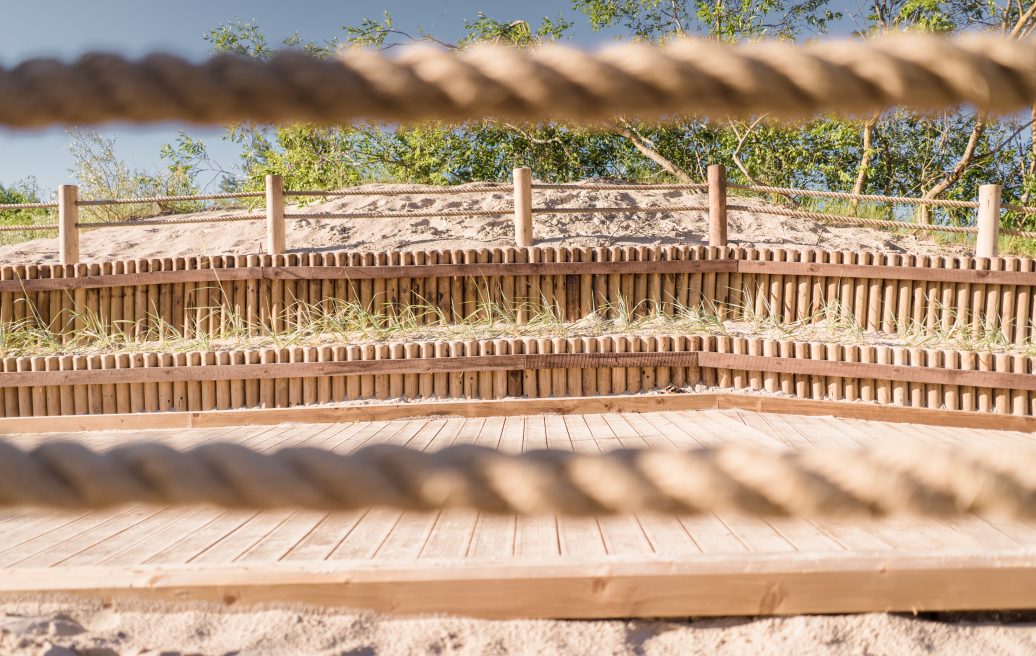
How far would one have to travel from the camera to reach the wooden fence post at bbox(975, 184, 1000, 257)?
8312mm

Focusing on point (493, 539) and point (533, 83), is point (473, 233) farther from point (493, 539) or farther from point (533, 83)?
point (533, 83)

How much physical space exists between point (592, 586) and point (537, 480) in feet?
4.58

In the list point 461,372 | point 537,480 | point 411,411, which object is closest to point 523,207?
point 461,372

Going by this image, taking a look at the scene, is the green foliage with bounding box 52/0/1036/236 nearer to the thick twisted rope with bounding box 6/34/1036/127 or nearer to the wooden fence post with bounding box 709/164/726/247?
→ the wooden fence post with bounding box 709/164/726/247

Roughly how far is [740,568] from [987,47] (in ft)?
5.66

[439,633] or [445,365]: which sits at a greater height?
[445,365]

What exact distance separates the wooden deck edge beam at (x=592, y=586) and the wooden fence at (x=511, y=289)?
539 cm

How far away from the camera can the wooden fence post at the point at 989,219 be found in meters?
8.31

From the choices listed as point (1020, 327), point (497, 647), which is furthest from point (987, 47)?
point (1020, 327)

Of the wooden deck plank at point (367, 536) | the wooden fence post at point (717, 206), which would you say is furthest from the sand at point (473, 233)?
the wooden deck plank at point (367, 536)

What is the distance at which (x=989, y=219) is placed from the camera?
27.3 feet

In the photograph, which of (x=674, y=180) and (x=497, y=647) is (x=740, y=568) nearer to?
(x=497, y=647)

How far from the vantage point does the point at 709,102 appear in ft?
2.50

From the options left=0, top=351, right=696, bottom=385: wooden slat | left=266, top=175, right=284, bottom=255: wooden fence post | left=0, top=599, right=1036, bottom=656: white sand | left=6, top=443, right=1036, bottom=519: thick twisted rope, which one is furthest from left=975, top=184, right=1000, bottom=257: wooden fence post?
left=6, top=443, right=1036, bottom=519: thick twisted rope
